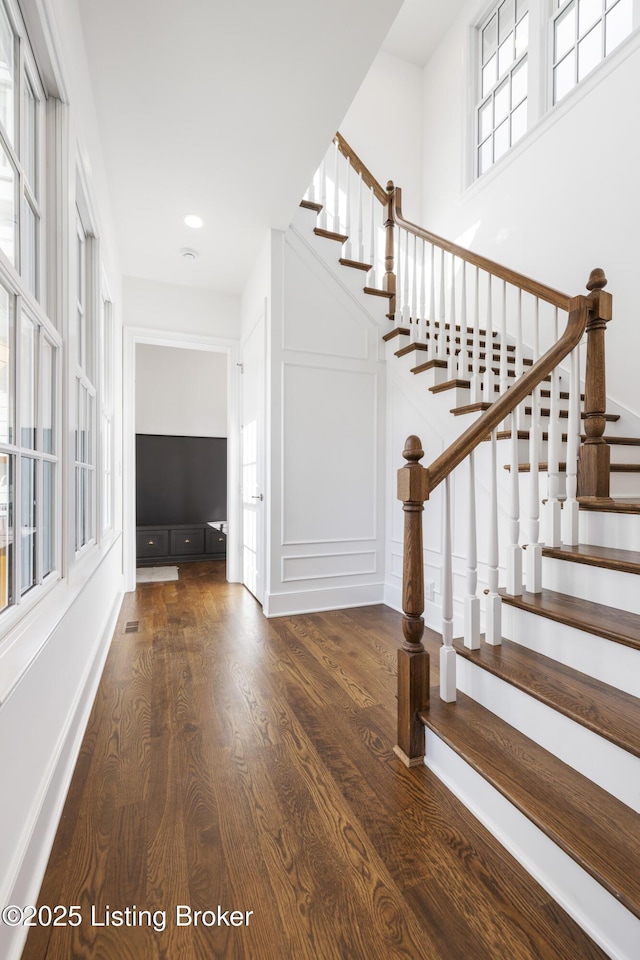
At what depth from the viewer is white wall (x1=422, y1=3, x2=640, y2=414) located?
269 centimetres

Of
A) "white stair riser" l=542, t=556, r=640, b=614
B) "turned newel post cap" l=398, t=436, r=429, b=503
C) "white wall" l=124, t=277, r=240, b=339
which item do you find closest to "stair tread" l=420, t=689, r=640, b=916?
"white stair riser" l=542, t=556, r=640, b=614

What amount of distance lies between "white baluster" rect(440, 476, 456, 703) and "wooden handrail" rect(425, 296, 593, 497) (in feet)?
0.24

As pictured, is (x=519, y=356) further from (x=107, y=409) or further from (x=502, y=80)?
(x=502, y=80)

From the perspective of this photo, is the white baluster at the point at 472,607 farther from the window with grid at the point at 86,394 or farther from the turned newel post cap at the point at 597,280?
the window with grid at the point at 86,394

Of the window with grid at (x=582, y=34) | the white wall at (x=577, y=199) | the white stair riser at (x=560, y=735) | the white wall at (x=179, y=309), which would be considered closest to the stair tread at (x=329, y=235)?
the white wall at (x=179, y=309)

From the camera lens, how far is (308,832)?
48.6 inches

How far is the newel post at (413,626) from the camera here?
1500 mm

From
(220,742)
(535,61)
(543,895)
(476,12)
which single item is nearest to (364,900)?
(543,895)

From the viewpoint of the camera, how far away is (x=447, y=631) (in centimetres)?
158

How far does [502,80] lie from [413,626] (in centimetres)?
477

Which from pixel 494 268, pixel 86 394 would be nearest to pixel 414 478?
pixel 494 268

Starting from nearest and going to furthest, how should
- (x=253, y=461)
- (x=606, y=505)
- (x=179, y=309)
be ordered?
(x=606, y=505) → (x=253, y=461) → (x=179, y=309)

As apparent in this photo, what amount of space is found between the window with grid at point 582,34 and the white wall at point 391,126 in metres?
1.64

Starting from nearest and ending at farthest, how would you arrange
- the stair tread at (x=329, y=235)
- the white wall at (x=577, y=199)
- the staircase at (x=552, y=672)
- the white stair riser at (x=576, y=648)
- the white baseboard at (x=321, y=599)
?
1. the staircase at (x=552, y=672)
2. the white stair riser at (x=576, y=648)
3. the white wall at (x=577, y=199)
4. the white baseboard at (x=321, y=599)
5. the stair tread at (x=329, y=235)
